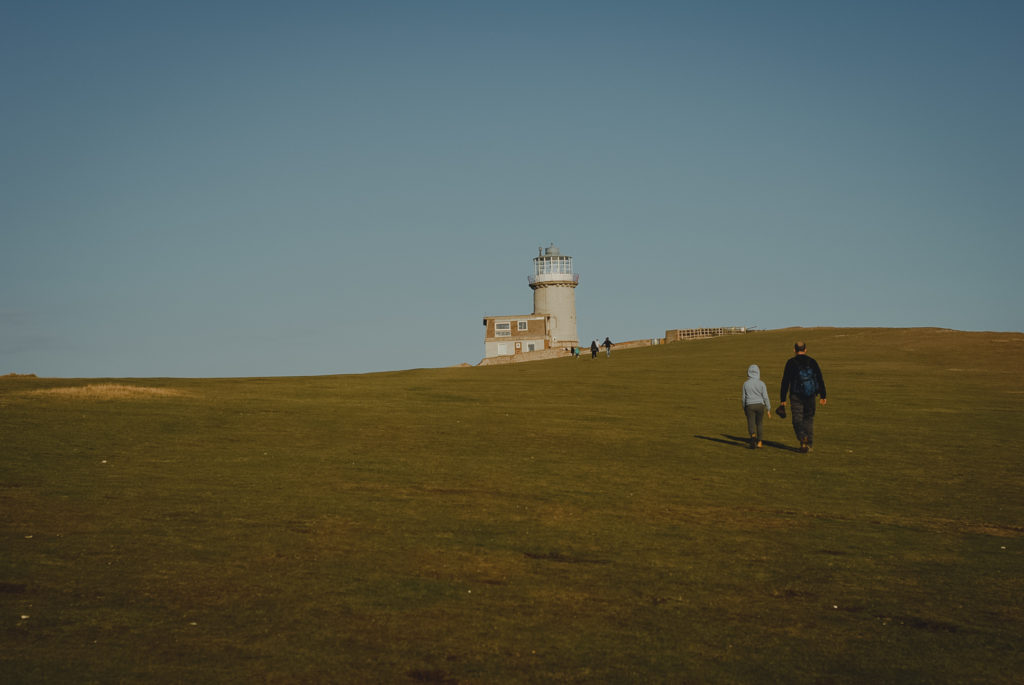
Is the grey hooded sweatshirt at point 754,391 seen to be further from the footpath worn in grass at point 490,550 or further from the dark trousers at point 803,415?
the footpath worn in grass at point 490,550

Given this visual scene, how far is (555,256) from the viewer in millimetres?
128875

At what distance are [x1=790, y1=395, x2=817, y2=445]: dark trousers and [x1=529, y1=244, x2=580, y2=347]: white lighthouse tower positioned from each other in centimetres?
9778

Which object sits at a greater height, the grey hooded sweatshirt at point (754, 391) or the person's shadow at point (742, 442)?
the grey hooded sweatshirt at point (754, 391)

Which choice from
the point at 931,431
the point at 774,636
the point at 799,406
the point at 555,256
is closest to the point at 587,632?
the point at 774,636

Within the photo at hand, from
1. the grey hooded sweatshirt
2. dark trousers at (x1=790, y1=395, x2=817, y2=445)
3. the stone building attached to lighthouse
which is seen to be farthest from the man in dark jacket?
the stone building attached to lighthouse

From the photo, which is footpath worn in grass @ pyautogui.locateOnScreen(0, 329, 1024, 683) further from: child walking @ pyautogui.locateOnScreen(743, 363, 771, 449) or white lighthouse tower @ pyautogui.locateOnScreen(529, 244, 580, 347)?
white lighthouse tower @ pyautogui.locateOnScreen(529, 244, 580, 347)

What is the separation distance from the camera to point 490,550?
40.4 ft

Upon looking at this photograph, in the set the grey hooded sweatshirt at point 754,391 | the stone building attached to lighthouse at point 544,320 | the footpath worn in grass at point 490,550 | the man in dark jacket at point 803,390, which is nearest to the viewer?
the footpath worn in grass at point 490,550

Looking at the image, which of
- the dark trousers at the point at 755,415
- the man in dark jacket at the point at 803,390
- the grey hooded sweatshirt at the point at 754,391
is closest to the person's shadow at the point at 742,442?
the dark trousers at the point at 755,415

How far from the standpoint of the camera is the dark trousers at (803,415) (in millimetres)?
22953

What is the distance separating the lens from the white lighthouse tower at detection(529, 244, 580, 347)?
124162mm

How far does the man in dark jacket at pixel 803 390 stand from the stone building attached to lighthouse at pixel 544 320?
282 feet

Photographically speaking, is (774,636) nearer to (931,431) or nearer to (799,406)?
(799,406)

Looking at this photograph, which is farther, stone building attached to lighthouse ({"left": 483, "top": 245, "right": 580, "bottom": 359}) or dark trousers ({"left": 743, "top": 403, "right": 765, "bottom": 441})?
stone building attached to lighthouse ({"left": 483, "top": 245, "right": 580, "bottom": 359})
